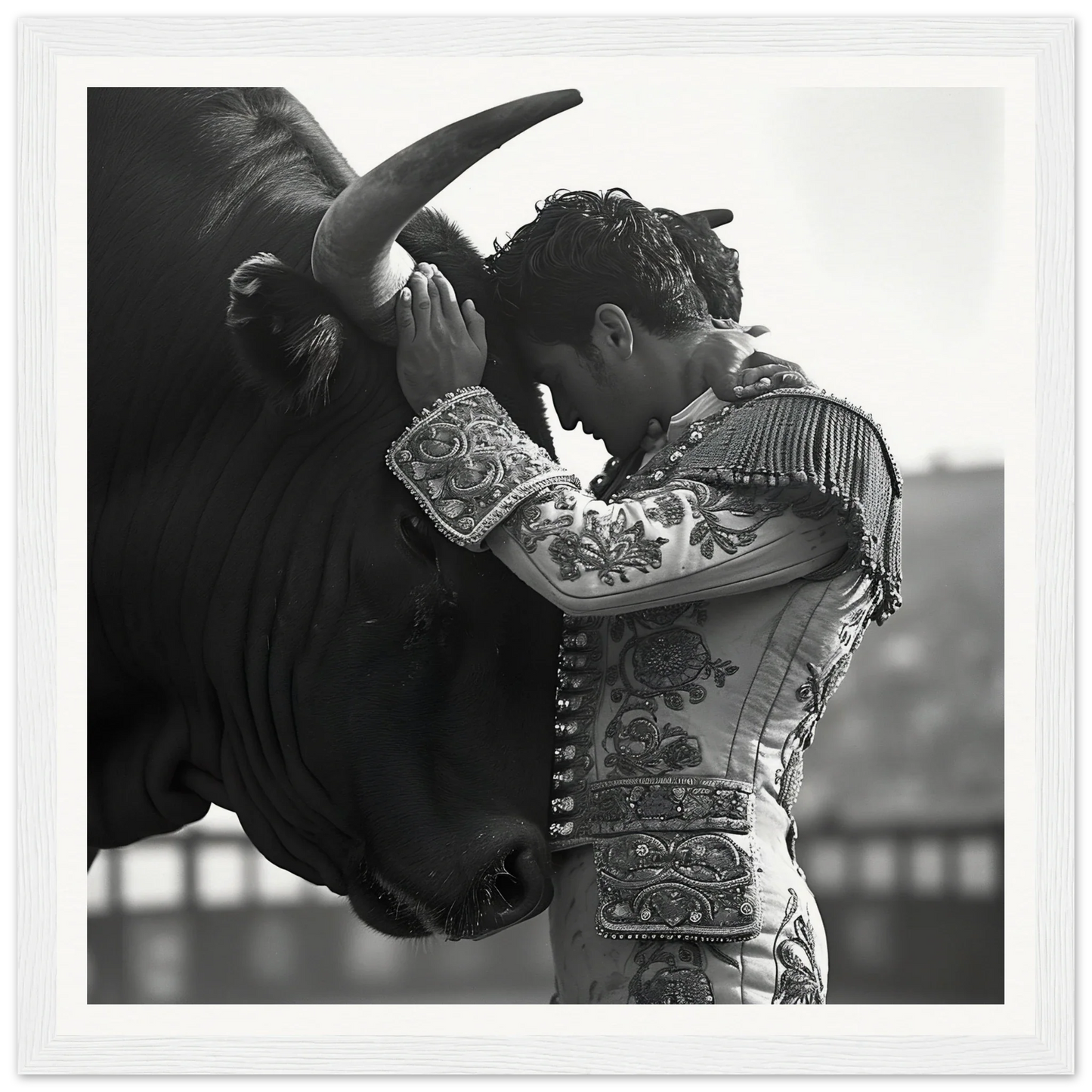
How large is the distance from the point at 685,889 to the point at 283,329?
0.89m

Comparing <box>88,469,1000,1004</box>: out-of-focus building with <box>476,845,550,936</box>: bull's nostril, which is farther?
<box>88,469,1000,1004</box>: out-of-focus building

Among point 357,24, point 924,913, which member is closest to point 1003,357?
point 357,24

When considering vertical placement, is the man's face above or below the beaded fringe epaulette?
above

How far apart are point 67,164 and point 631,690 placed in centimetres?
112

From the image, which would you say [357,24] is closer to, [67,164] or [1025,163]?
[67,164]

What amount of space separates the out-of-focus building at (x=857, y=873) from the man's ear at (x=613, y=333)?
3.38 ft

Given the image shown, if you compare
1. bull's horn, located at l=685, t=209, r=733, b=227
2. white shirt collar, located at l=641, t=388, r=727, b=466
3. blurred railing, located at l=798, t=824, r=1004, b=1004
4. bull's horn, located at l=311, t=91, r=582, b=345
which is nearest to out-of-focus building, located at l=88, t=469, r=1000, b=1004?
blurred railing, located at l=798, t=824, r=1004, b=1004

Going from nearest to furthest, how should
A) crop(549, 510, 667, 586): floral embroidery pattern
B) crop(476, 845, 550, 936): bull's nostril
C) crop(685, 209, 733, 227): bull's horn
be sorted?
crop(549, 510, 667, 586): floral embroidery pattern → crop(476, 845, 550, 936): bull's nostril → crop(685, 209, 733, 227): bull's horn

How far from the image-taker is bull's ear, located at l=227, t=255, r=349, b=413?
6.77ft

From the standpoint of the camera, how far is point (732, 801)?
78.7 inches

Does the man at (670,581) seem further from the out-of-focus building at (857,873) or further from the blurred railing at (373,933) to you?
the out-of-focus building at (857,873)

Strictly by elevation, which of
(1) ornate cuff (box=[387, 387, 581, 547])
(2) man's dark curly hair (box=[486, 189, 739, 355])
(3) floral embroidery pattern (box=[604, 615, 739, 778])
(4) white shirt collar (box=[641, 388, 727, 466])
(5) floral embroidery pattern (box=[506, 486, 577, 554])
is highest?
(2) man's dark curly hair (box=[486, 189, 739, 355])

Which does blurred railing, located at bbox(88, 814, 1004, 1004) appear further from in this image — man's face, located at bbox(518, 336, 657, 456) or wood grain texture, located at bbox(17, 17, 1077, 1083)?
man's face, located at bbox(518, 336, 657, 456)

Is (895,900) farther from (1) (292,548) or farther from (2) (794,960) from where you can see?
(1) (292,548)
